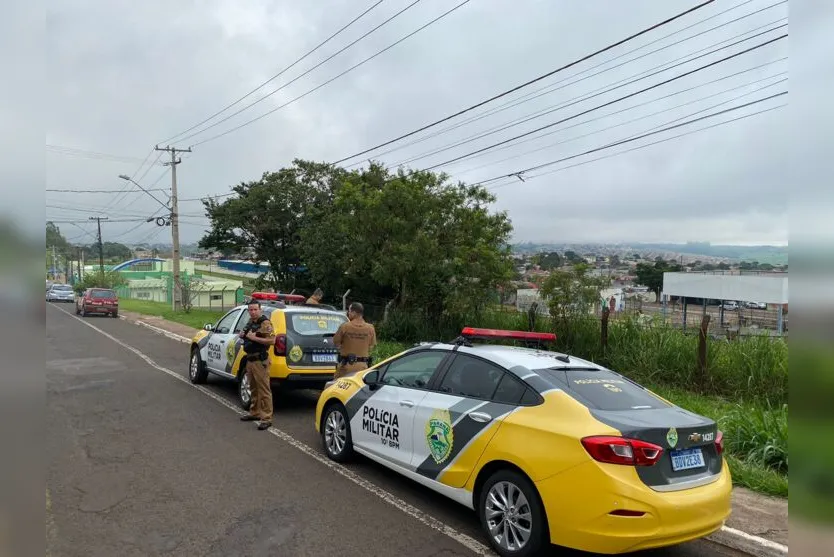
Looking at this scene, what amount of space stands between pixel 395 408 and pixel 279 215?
2594 cm

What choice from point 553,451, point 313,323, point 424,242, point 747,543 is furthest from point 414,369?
point 424,242

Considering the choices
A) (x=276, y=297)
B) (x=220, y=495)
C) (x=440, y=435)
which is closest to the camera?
(x=440, y=435)

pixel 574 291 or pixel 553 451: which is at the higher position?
pixel 574 291

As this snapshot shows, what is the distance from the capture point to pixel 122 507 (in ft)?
16.0

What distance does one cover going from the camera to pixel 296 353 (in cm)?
868

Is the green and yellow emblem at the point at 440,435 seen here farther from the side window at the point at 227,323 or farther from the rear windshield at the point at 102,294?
the rear windshield at the point at 102,294

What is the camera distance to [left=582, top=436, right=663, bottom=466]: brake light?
12.3ft

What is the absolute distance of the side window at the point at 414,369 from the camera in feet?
18.2

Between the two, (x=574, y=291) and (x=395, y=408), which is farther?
(x=574, y=291)

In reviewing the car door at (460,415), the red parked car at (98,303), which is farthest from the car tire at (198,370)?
the red parked car at (98,303)

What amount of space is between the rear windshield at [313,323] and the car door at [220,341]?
1.32 meters

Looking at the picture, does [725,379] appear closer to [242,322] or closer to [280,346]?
[280,346]

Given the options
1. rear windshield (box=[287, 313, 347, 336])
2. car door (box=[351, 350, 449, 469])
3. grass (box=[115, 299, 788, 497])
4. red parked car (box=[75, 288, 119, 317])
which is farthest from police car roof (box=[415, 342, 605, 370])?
red parked car (box=[75, 288, 119, 317])
